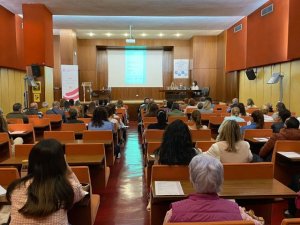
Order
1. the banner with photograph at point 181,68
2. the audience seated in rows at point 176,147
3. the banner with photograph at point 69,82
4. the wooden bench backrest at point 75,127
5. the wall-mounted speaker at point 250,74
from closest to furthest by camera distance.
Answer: the audience seated in rows at point 176,147 < the wooden bench backrest at point 75,127 < the wall-mounted speaker at point 250,74 < the banner with photograph at point 69,82 < the banner with photograph at point 181,68

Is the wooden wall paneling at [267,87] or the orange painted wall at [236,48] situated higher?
the orange painted wall at [236,48]

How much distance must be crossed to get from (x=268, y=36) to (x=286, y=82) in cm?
178

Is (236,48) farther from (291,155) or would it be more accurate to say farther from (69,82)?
(291,155)

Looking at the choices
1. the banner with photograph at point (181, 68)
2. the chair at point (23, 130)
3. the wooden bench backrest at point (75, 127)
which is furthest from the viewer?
the banner with photograph at point (181, 68)

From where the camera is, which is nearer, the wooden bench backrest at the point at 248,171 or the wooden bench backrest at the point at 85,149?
the wooden bench backrest at the point at 248,171

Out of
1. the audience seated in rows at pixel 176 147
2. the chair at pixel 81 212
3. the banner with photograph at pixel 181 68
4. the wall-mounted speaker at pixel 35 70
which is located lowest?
the chair at pixel 81 212

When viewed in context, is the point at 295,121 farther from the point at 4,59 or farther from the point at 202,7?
the point at 4,59

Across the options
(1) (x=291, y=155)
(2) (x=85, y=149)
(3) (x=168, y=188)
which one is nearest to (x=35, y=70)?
(2) (x=85, y=149)

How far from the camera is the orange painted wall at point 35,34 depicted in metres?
10.8

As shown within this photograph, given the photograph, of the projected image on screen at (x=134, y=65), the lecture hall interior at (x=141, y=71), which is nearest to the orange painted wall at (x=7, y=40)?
the lecture hall interior at (x=141, y=71)

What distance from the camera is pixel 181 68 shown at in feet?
65.0

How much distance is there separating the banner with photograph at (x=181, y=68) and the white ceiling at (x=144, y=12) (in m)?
3.44

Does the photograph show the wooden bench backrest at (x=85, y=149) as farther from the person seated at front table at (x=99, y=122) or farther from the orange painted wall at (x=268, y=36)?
the orange painted wall at (x=268, y=36)

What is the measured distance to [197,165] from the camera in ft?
6.46
